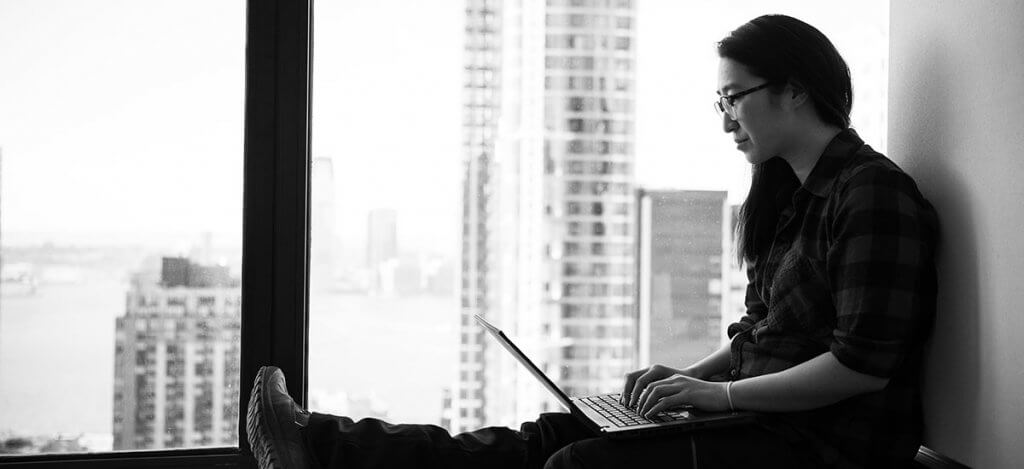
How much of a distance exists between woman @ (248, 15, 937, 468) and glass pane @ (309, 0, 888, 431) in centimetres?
50

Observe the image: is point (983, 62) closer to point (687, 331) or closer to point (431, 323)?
point (687, 331)

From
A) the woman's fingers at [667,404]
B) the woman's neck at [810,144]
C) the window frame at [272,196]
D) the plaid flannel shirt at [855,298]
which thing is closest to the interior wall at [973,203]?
the plaid flannel shirt at [855,298]

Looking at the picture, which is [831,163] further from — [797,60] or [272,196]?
[272,196]

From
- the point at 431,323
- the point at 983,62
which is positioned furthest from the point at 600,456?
the point at 431,323

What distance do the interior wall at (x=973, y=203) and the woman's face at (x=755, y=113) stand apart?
0.72ft

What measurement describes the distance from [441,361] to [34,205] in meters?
0.93

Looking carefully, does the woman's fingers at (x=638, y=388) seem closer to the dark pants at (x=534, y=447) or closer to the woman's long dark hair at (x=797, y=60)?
the dark pants at (x=534, y=447)

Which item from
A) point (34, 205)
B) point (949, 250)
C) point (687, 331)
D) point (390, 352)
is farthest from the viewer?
point (687, 331)

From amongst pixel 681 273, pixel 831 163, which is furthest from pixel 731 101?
pixel 681 273

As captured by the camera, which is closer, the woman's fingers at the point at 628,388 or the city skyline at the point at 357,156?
the woman's fingers at the point at 628,388

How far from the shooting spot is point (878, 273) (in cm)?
128

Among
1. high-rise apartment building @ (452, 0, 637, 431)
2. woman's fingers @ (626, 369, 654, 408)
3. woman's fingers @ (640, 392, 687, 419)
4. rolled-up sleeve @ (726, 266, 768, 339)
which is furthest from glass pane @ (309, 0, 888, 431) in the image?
woman's fingers @ (640, 392, 687, 419)

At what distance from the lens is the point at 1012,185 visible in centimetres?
125

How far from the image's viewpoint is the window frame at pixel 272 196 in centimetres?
201
